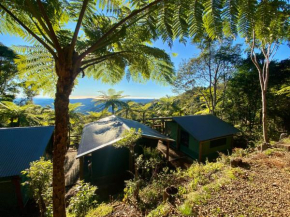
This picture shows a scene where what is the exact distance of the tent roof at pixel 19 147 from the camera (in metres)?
4.59

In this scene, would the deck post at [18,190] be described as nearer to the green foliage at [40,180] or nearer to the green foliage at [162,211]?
the green foliage at [40,180]

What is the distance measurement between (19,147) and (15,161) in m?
0.83

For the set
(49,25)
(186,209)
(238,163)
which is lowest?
(186,209)

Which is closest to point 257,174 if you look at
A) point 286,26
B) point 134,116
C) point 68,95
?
point 286,26

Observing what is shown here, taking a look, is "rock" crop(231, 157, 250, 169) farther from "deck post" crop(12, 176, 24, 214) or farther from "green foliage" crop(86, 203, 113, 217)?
"deck post" crop(12, 176, 24, 214)

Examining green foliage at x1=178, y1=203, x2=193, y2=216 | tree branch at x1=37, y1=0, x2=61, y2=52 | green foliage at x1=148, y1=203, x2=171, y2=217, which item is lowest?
green foliage at x1=148, y1=203, x2=171, y2=217

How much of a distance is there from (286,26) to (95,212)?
543cm

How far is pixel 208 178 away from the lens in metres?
3.80

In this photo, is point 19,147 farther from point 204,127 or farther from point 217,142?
point 217,142

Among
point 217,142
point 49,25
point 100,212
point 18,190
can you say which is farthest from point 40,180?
point 217,142

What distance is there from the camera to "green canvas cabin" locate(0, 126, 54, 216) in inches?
177

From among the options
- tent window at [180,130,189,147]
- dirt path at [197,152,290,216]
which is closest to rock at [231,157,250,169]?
dirt path at [197,152,290,216]

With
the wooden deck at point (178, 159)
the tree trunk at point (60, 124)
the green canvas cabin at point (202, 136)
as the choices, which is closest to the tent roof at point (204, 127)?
the green canvas cabin at point (202, 136)

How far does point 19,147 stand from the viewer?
5.41m
